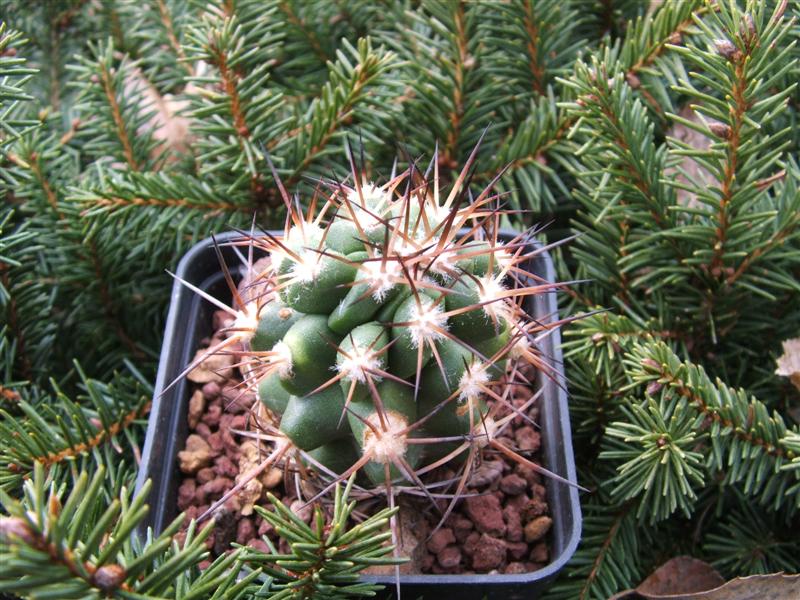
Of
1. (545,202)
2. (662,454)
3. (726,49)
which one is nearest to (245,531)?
(662,454)

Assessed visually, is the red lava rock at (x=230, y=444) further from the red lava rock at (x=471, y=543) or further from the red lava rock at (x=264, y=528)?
the red lava rock at (x=471, y=543)

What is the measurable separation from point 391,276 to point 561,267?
1.14ft

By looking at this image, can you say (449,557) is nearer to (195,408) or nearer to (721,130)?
(195,408)

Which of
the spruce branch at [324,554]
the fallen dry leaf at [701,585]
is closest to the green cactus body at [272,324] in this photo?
the spruce branch at [324,554]

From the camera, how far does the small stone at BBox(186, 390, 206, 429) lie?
30.5 inches

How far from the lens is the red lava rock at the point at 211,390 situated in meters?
0.79

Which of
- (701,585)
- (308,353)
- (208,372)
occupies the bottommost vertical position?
(701,585)

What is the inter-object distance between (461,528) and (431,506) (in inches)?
1.4

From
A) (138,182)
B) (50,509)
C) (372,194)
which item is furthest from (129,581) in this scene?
(138,182)

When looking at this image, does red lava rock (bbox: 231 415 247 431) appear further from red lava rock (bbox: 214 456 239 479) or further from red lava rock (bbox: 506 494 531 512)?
red lava rock (bbox: 506 494 531 512)

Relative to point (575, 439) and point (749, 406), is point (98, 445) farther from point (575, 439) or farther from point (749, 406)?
point (749, 406)

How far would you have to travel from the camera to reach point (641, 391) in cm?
74

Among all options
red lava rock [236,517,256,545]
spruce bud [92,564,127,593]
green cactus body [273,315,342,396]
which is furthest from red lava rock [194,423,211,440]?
spruce bud [92,564,127,593]

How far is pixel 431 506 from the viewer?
26.6 inches
